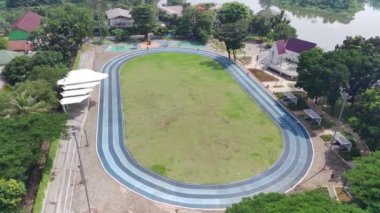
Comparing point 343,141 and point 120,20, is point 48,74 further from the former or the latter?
point 343,141

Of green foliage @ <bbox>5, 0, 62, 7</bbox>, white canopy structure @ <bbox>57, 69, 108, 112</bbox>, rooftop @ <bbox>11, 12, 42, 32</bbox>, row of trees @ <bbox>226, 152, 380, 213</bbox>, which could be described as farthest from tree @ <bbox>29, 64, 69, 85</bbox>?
green foliage @ <bbox>5, 0, 62, 7</bbox>

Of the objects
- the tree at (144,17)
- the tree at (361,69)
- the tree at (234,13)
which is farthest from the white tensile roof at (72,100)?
the tree at (234,13)

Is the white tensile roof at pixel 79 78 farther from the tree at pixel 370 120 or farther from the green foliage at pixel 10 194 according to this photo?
the tree at pixel 370 120

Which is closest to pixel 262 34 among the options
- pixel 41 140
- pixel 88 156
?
pixel 88 156

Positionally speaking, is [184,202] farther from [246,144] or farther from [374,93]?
[374,93]

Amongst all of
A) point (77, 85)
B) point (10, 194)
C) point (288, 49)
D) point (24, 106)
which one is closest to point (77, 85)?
point (77, 85)

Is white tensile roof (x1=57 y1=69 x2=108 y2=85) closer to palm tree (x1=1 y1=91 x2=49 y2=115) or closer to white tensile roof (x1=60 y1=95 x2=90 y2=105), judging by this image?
white tensile roof (x1=60 y1=95 x2=90 y2=105)

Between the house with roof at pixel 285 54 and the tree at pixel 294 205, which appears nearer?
the tree at pixel 294 205
